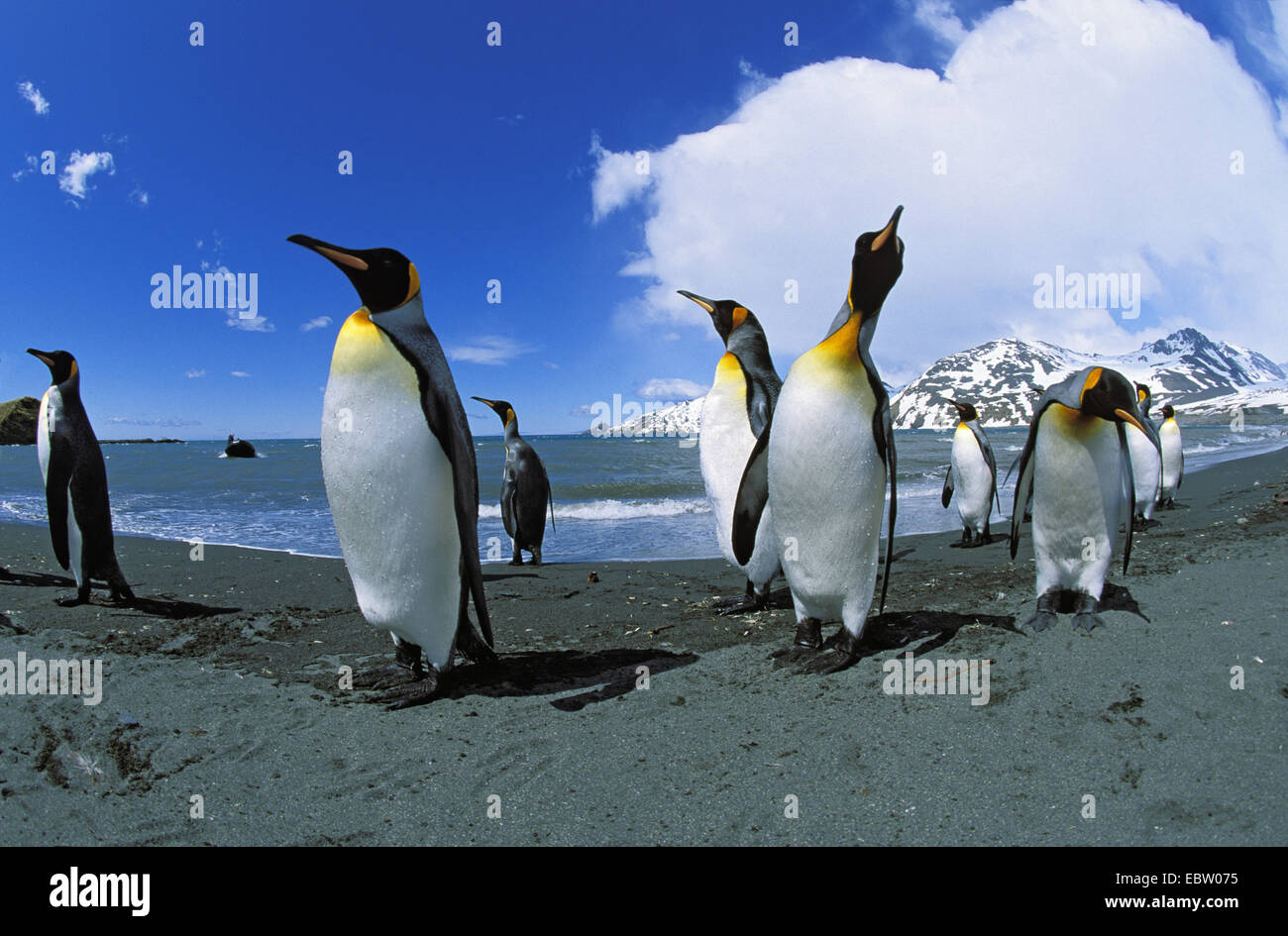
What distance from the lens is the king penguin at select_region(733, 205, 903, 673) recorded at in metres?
3.58

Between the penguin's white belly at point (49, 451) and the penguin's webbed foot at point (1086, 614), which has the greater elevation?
the penguin's white belly at point (49, 451)

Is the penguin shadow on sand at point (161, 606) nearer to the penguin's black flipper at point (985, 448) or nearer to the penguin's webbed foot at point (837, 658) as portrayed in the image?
the penguin's webbed foot at point (837, 658)

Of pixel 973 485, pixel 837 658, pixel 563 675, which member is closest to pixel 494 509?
pixel 973 485

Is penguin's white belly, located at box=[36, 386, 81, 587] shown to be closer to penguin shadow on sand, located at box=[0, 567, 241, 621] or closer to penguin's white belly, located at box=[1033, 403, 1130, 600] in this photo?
penguin shadow on sand, located at box=[0, 567, 241, 621]

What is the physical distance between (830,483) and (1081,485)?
4.99 ft

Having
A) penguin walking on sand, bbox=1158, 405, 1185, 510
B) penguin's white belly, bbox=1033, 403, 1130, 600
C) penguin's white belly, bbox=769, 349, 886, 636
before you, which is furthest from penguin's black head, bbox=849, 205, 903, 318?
penguin walking on sand, bbox=1158, 405, 1185, 510

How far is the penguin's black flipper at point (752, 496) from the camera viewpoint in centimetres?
444

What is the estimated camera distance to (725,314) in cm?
568

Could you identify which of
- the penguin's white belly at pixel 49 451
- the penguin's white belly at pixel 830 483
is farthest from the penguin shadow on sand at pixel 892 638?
the penguin's white belly at pixel 49 451

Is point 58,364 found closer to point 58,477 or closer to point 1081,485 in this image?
point 58,477

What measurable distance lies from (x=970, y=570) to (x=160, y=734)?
6.52m

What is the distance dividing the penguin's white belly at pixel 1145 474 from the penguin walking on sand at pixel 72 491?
11.6 metres
